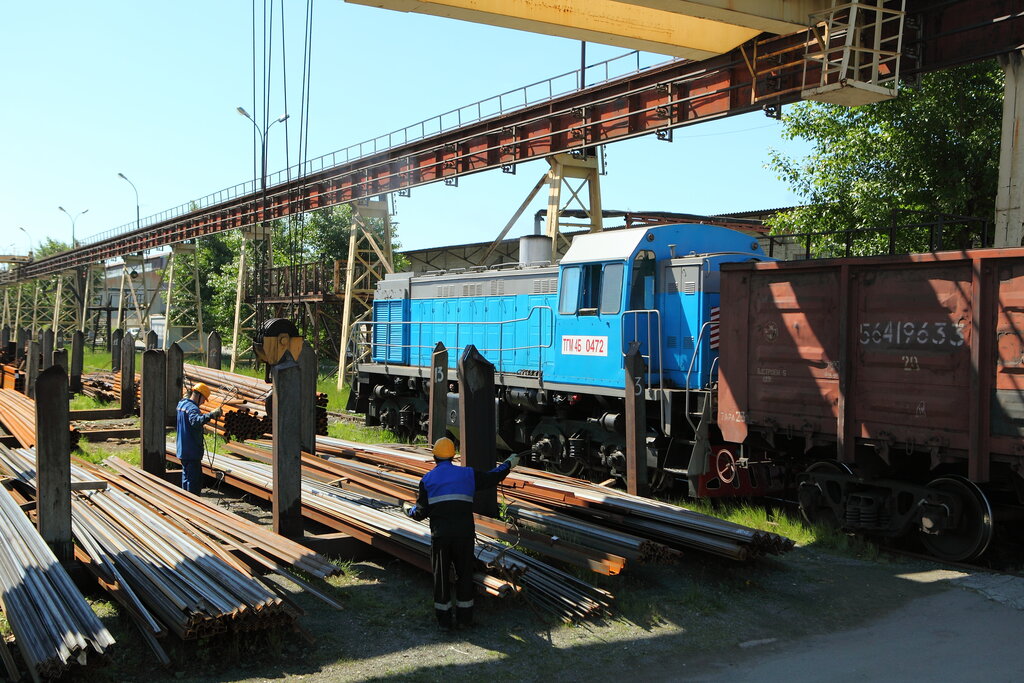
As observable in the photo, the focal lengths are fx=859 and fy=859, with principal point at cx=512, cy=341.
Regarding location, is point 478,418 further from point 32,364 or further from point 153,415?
point 32,364

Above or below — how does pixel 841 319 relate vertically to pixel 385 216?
below

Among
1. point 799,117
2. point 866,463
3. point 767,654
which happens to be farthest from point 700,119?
point 767,654

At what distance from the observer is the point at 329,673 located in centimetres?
568

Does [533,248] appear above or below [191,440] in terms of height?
above

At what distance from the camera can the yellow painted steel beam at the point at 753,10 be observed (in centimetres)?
1037

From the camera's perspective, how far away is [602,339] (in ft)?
39.6

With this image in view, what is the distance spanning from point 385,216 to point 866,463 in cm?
1722

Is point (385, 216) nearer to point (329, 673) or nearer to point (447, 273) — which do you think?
point (447, 273)

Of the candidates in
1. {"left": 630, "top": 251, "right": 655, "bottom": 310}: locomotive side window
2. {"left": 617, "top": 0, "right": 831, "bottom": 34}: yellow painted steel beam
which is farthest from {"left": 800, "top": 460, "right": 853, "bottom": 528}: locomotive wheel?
{"left": 617, "top": 0, "right": 831, "bottom": 34}: yellow painted steel beam

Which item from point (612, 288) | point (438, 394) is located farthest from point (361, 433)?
point (612, 288)

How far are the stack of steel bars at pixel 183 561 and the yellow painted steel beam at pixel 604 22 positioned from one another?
6011mm

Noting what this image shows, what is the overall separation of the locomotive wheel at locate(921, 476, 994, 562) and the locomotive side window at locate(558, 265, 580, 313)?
551 centimetres

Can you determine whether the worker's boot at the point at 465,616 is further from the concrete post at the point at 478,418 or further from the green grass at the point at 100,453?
the green grass at the point at 100,453

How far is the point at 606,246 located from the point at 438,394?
127 inches
